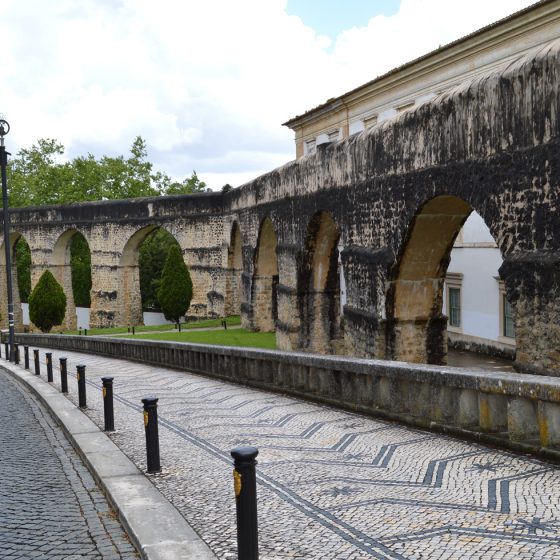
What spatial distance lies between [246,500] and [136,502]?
1.83 m

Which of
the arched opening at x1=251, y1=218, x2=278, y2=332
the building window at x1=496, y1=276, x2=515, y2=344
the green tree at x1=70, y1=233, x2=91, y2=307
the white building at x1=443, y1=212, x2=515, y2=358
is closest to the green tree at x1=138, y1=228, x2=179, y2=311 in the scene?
the green tree at x1=70, y1=233, x2=91, y2=307

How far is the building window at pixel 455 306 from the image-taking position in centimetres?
2186

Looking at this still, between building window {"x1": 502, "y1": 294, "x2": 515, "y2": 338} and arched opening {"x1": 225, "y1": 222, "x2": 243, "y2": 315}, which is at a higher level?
arched opening {"x1": 225, "y1": 222, "x2": 243, "y2": 315}

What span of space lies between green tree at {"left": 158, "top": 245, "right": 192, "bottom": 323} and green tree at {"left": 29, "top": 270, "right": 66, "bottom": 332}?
461cm

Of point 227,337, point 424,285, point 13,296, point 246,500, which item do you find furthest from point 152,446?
point 13,296

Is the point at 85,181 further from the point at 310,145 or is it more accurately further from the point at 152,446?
the point at 152,446

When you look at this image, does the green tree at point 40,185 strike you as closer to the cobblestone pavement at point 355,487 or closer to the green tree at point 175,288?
the green tree at point 175,288

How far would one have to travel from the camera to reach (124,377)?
13875 millimetres

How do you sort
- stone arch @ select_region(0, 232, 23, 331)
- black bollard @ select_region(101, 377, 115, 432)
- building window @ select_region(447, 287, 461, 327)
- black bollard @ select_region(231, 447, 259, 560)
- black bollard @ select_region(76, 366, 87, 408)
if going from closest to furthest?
black bollard @ select_region(231, 447, 259, 560) < black bollard @ select_region(101, 377, 115, 432) < black bollard @ select_region(76, 366, 87, 408) < building window @ select_region(447, 287, 461, 327) < stone arch @ select_region(0, 232, 23, 331)

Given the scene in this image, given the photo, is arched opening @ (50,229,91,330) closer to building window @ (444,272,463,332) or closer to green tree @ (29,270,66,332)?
green tree @ (29,270,66,332)

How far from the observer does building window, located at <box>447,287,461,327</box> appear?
21.9 m

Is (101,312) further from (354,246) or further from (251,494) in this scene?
(251,494)

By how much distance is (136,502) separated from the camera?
5.30m

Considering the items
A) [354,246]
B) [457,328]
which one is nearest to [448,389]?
[354,246]
